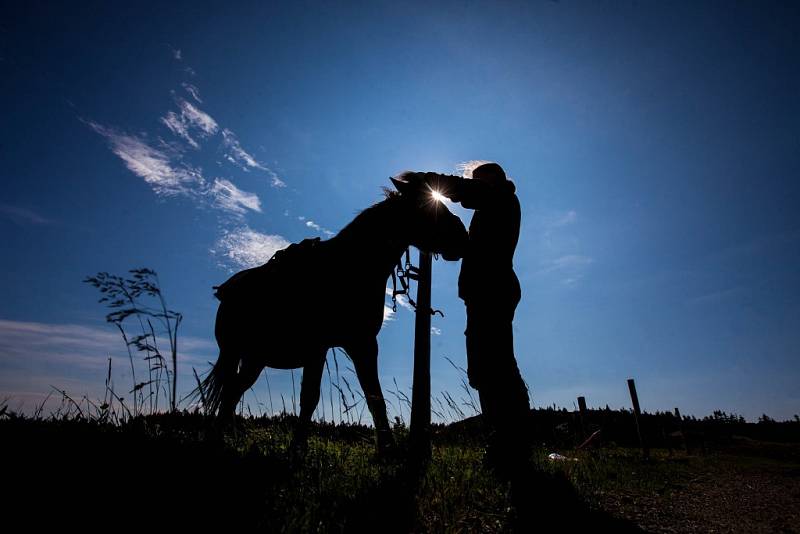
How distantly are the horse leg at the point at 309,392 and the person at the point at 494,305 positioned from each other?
5.05ft

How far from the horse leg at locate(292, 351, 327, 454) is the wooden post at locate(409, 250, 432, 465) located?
40.2 inches

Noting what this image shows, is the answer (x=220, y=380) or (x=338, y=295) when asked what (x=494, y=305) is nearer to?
(x=338, y=295)

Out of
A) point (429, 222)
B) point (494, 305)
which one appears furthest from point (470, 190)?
point (494, 305)

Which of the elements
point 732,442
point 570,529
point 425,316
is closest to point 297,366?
point 425,316

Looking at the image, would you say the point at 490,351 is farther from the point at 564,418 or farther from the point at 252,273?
the point at 564,418

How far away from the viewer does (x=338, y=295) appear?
3.74 m

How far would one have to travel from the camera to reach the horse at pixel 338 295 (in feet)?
12.2

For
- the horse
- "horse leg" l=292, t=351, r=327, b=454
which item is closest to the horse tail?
the horse

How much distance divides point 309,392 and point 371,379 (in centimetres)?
62

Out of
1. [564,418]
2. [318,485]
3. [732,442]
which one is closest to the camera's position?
[318,485]

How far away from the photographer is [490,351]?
3.09m

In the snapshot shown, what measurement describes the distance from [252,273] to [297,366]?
3.94 feet

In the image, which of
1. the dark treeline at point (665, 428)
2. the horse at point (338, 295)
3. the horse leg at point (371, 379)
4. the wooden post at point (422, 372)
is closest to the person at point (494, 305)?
the wooden post at point (422, 372)

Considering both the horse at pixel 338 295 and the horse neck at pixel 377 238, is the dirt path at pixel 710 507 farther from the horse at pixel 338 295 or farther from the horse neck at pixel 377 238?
the horse neck at pixel 377 238
